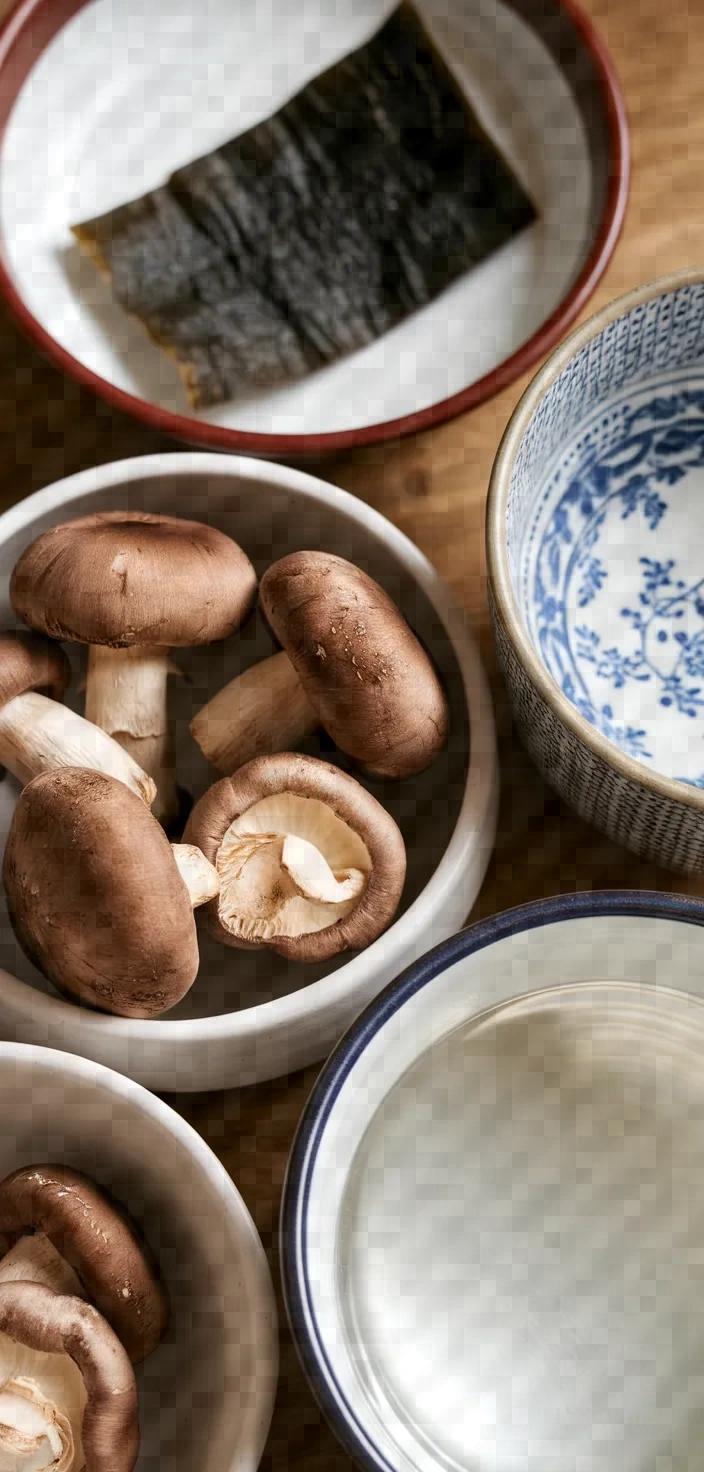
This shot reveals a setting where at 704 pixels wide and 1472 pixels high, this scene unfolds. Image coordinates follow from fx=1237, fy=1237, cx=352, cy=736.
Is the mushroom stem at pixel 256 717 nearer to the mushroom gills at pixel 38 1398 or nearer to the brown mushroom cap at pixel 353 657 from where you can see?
the brown mushroom cap at pixel 353 657

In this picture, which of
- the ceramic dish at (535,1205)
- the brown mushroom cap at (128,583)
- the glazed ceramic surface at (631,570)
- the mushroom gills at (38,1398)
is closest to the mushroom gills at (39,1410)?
the mushroom gills at (38,1398)

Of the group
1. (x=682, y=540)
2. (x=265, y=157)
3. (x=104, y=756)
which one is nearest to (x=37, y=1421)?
(x=104, y=756)

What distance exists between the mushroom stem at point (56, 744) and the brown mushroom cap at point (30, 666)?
1 centimetres

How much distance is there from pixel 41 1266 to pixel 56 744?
274mm

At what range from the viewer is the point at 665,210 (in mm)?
882

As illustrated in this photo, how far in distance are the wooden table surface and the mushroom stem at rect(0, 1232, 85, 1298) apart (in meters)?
0.12

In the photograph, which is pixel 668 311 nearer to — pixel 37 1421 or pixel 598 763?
pixel 598 763

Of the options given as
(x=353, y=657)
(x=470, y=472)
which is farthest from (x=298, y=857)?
(x=470, y=472)

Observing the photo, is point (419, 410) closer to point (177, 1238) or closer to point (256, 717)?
point (256, 717)

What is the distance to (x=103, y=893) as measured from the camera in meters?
0.59

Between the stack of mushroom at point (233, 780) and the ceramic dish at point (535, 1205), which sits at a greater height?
the stack of mushroom at point (233, 780)

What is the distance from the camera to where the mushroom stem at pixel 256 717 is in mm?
731

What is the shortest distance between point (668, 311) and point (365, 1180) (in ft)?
1.73

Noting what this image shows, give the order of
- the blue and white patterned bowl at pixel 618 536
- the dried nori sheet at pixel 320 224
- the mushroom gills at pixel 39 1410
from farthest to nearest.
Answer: the dried nori sheet at pixel 320 224, the blue and white patterned bowl at pixel 618 536, the mushroom gills at pixel 39 1410
